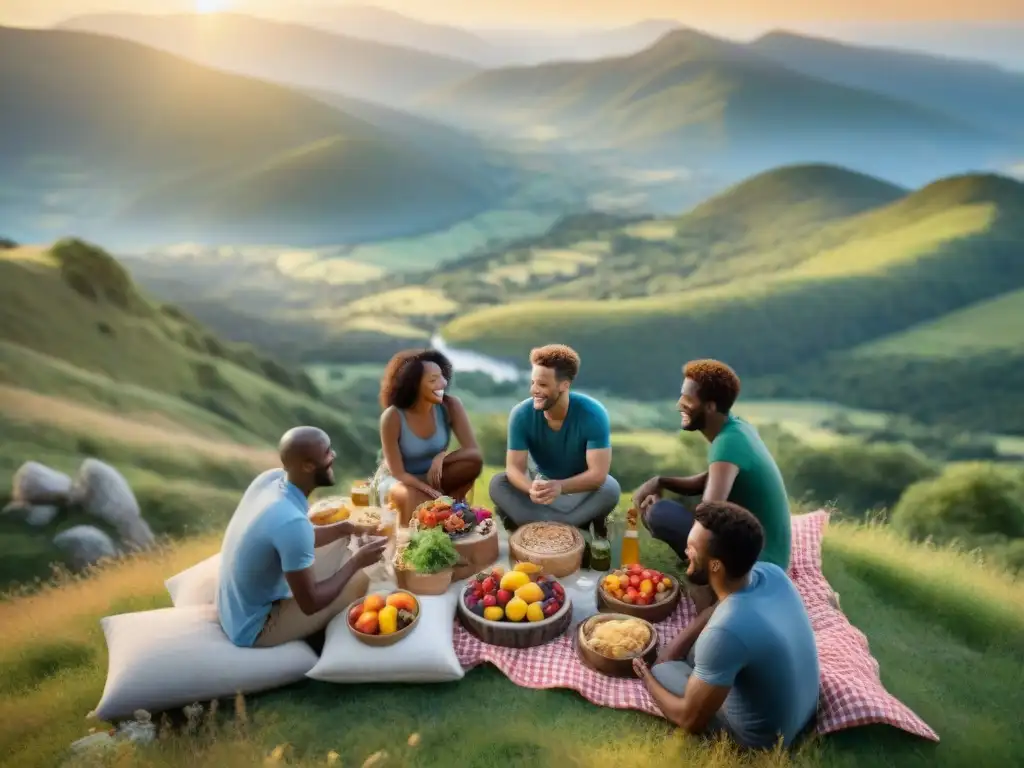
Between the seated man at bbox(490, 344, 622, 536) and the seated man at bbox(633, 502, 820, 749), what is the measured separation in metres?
2.34

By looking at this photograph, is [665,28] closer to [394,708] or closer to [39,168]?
[39,168]

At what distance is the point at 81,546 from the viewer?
8.77 metres

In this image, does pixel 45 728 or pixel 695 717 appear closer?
pixel 695 717

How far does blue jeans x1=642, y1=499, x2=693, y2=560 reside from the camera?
5.59 metres

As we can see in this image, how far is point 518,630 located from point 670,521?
56.6 inches

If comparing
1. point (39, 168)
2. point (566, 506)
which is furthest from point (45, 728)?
point (39, 168)

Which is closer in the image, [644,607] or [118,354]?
[644,607]

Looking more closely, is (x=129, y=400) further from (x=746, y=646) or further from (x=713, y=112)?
(x=713, y=112)

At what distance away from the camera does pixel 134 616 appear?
5.20 m

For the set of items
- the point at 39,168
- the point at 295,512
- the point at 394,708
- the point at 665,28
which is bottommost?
the point at 394,708

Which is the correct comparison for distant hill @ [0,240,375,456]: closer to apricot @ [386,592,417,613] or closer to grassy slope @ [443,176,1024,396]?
grassy slope @ [443,176,1024,396]

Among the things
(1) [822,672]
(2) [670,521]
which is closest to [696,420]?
(2) [670,521]

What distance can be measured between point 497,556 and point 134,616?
8.94 feet

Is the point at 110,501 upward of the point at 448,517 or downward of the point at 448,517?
downward
